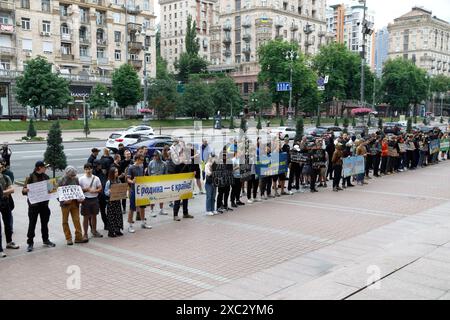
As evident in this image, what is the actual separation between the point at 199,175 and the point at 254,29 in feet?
286

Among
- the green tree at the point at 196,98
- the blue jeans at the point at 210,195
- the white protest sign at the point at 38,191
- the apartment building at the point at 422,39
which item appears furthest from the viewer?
the apartment building at the point at 422,39

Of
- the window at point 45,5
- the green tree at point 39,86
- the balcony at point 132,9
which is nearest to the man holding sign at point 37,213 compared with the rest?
the green tree at point 39,86

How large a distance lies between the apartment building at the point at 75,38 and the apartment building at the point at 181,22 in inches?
2286

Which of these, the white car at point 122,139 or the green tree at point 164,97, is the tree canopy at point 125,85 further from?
the white car at point 122,139

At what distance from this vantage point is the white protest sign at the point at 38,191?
10.1 m

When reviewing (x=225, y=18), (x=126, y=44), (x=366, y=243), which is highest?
(x=225, y=18)

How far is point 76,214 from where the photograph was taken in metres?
10.7

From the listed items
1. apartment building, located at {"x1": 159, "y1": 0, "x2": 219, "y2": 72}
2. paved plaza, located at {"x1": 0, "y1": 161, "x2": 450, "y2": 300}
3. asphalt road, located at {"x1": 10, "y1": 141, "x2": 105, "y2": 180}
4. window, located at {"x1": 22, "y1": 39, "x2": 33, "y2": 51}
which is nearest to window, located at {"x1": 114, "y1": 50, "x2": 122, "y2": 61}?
window, located at {"x1": 22, "y1": 39, "x2": 33, "y2": 51}

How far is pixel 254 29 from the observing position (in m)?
99.6

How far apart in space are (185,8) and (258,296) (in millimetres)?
138449

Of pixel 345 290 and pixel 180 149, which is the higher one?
pixel 180 149
